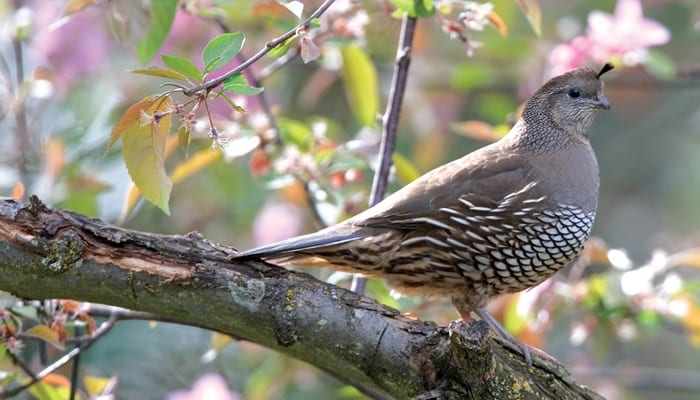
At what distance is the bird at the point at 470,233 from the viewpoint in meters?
3.65

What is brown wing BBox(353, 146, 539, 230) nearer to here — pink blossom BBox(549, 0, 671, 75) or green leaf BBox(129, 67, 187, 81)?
pink blossom BBox(549, 0, 671, 75)

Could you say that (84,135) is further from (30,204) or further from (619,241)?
(619,241)

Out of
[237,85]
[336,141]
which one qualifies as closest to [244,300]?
[237,85]

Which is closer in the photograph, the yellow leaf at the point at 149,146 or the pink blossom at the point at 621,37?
the yellow leaf at the point at 149,146

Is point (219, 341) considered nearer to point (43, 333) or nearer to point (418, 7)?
point (43, 333)

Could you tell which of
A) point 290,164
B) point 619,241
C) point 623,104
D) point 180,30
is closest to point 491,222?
point 290,164

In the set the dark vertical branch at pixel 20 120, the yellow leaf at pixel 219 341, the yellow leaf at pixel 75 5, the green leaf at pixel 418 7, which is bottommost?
the yellow leaf at pixel 219 341

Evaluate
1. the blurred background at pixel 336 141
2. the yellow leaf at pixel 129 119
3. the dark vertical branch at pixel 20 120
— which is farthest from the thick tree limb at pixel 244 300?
the dark vertical branch at pixel 20 120

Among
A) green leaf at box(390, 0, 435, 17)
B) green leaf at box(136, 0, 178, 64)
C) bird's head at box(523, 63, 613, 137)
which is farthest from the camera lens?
bird's head at box(523, 63, 613, 137)

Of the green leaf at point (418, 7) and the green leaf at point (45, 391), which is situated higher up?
the green leaf at point (418, 7)

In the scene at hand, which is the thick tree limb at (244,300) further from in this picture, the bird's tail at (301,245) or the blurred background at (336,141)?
the blurred background at (336,141)

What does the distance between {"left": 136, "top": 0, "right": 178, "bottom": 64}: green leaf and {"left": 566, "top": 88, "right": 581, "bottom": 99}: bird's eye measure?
1633 millimetres

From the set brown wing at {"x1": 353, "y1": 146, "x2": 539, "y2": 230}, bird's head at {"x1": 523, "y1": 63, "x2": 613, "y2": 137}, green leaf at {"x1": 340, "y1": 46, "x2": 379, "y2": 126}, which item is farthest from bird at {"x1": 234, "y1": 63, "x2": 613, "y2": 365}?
green leaf at {"x1": 340, "y1": 46, "x2": 379, "y2": 126}

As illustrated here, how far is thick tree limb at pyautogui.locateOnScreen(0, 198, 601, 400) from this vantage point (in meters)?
2.72
